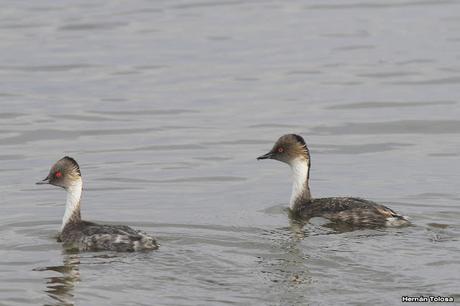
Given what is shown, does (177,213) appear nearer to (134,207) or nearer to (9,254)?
(134,207)

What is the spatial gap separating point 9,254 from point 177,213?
8.30 feet

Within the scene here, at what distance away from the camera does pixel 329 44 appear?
26797 millimetres

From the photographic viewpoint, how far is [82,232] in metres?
12.9

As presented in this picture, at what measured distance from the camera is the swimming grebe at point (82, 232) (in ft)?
40.8

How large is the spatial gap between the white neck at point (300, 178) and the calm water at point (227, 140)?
11.7 inches

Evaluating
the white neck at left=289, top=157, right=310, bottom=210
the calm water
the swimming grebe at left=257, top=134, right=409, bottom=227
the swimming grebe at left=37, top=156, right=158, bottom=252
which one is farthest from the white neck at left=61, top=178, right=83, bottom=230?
the white neck at left=289, top=157, right=310, bottom=210

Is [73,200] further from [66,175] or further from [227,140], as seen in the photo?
[227,140]

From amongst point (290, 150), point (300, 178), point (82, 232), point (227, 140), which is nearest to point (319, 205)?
point (300, 178)

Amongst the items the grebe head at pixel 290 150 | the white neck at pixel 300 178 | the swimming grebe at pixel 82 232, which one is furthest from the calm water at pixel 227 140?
the grebe head at pixel 290 150

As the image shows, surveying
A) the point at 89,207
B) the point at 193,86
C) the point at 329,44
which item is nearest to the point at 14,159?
the point at 89,207

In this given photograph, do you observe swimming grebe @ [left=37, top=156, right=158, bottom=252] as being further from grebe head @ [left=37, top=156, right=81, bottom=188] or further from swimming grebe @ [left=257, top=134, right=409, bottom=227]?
swimming grebe @ [left=257, top=134, right=409, bottom=227]

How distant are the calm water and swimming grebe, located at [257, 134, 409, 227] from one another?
26 centimetres

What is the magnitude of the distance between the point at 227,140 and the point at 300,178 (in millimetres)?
3930

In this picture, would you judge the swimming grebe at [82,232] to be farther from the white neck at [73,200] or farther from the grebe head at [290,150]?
the grebe head at [290,150]
